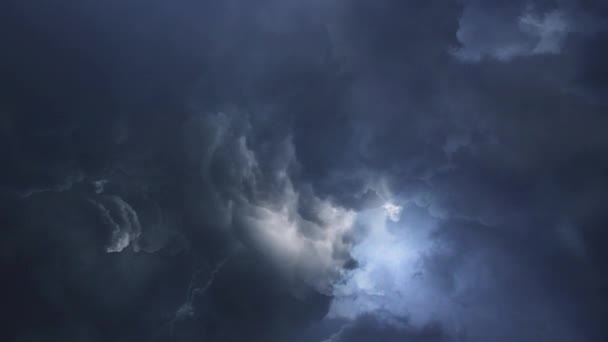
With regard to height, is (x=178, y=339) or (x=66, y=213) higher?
Result: (x=66, y=213)

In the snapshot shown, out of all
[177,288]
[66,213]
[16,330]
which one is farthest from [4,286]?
[177,288]

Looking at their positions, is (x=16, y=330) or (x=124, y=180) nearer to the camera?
(x=16, y=330)

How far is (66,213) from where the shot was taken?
155125 mm

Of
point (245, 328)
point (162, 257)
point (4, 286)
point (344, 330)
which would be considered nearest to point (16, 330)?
point (4, 286)

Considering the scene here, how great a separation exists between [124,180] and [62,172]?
16.8 metres

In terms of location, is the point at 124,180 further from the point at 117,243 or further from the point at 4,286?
the point at 4,286

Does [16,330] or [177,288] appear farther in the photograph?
[177,288]

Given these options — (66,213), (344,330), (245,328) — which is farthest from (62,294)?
(344,330)

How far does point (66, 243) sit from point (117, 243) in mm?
13271

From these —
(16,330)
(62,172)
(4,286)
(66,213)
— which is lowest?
(16,330)

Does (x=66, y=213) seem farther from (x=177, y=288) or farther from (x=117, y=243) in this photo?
(x=177, y=288)

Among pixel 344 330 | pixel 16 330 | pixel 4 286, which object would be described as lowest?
pixel 344 330

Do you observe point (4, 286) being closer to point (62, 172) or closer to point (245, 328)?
point (62, 172)

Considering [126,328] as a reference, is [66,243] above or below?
above
